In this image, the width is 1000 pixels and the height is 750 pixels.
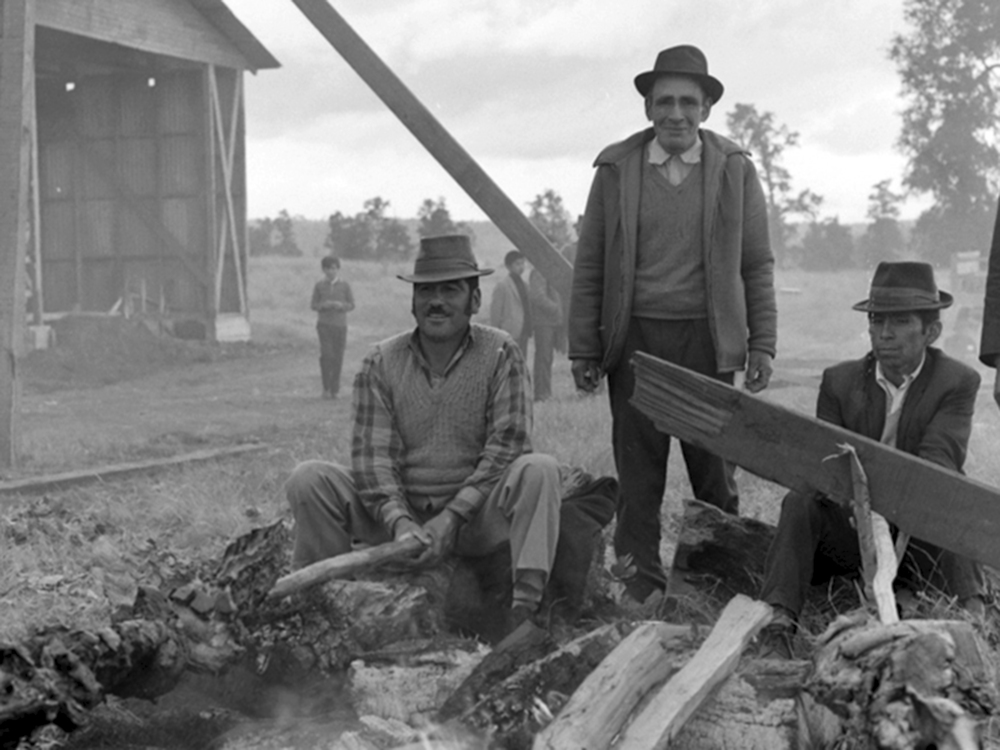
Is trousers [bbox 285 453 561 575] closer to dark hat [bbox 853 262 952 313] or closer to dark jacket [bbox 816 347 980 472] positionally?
dark jacket [bbox 816 347 980 472]

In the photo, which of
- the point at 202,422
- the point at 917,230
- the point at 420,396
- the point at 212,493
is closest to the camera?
the point at 420,396

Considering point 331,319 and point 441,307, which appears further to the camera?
point 331,319

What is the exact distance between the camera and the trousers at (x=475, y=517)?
13.5 feet

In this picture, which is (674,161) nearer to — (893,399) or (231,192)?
(893,399)

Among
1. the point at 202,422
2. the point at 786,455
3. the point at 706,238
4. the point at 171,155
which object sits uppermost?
the point at 171,155

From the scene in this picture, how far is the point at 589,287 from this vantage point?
16.1 feet

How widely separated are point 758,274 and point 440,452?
149cm

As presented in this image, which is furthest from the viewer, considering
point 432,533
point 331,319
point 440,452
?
point 331,319

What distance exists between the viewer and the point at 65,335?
56.5 feet

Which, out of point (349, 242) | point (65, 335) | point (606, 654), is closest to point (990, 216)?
point (349, 242)

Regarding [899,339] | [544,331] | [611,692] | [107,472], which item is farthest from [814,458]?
[544,331]

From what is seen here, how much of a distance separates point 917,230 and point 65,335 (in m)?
25.9

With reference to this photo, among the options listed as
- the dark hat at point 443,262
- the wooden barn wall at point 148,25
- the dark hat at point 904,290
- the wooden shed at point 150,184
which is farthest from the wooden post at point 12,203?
the wooden shed at point 150,184

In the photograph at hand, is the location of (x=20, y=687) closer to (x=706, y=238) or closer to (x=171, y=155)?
(x=706, y=238)
